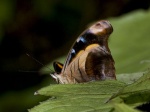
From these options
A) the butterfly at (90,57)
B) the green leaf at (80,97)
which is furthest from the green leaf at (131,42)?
the green leaf at (80,97)

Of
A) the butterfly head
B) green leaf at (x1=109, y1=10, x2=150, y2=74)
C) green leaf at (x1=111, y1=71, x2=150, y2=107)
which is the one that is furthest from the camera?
green leaf at (x1=109, y1=10, x2=150, y2=74)

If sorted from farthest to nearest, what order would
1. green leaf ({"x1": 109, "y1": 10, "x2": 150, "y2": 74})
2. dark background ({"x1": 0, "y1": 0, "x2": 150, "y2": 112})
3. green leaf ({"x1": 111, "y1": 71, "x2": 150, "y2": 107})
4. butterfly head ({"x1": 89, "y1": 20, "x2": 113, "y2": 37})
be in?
dark background ({"x1": 0, "y1": 0, "x2": 150, "y2": 112})
green leaf ({"x1": 109, "y1": 10, "x2": 150, "y2": 74})
butterfly head ({"x1": 89, "y1": 20, "x2": 113, "y2": 37})
green leaf ({"x1": 111, "y1": 71, "x2": 150, "y2": 107})

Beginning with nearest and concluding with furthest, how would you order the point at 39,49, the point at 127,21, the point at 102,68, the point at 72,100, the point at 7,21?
the point at 72,100, the point at 102,68, the point at 127,21, the point at 7,21, the point at 39,49

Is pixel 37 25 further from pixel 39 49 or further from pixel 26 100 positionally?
pixel 26 100

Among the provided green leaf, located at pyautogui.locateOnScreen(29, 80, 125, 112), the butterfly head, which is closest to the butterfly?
the butterfly head

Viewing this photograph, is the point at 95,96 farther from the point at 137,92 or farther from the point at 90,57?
the point at 90,57

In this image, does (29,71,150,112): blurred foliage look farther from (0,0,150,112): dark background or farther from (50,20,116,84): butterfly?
(0,0,150,112): dark background

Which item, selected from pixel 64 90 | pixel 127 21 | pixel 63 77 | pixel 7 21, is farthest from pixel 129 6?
pixel 64 90
